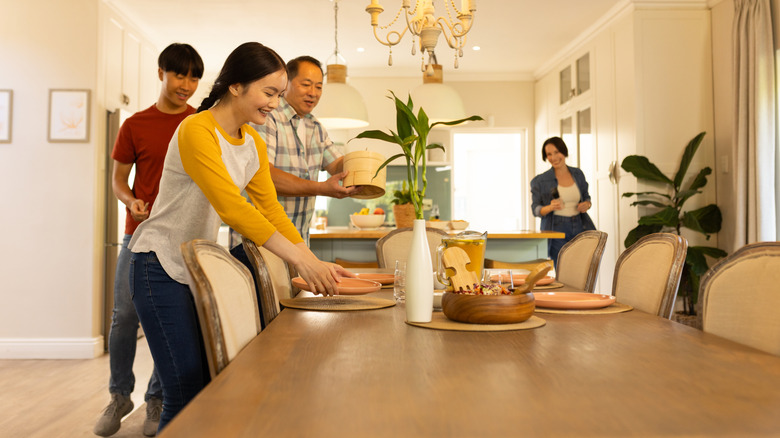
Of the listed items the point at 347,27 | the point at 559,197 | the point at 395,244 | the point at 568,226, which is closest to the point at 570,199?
the point at 559,197

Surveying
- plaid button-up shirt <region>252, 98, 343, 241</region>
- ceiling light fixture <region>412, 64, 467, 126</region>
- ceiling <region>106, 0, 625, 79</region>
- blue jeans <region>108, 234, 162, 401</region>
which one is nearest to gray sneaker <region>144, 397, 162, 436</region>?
blue jeans <region>108, 234, 162, 401</region>

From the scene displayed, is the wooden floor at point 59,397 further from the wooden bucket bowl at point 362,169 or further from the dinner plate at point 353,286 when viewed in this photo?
the wooden bucket bowl at point 362,169

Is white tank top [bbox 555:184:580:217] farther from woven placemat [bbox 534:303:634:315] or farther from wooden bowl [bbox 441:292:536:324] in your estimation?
wooden bowl [bbox 441:292:536:324]

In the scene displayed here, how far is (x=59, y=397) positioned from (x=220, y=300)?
101 inches

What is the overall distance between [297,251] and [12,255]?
3.51 m

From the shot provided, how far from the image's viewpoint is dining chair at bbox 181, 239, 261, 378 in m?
1.02

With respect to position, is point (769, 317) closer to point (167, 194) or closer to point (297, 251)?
point (297, 251)

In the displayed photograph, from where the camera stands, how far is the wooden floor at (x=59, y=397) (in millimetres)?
2676

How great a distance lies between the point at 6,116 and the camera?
4.17 metres

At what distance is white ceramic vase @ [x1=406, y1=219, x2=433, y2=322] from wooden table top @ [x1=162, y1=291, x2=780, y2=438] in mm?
90

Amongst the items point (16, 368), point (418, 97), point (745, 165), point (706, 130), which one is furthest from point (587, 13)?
point (16, 368)

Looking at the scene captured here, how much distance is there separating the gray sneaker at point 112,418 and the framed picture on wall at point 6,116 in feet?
8.03

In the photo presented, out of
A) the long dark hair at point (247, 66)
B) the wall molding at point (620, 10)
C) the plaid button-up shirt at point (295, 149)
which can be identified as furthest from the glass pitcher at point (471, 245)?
the wall molding at point (620, 10)

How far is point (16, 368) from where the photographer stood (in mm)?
3811
